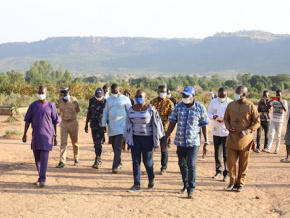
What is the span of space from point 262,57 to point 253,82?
441 ft

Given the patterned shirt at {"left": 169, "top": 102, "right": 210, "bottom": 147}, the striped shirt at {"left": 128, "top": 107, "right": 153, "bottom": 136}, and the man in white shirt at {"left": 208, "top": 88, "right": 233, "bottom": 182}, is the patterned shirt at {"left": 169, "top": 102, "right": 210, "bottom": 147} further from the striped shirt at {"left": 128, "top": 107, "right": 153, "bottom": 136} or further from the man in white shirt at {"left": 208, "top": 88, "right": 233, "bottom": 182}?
the man in white shirt at {"left": 208, "top": 88, "right": 233, "bottom": 182}

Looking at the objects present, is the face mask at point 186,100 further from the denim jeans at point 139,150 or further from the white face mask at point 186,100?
the denim jeans at point 139,150

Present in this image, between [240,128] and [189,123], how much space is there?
975mm

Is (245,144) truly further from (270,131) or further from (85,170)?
(270,131)

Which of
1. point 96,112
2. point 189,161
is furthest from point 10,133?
point 189,161

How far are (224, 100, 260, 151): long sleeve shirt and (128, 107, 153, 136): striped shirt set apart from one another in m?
1.41

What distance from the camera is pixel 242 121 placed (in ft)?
23.0

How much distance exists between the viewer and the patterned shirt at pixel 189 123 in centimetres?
669

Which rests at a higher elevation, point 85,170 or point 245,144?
point 245,144

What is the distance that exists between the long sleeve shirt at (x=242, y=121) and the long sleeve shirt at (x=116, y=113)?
220cm

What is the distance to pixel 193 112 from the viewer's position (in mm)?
6734

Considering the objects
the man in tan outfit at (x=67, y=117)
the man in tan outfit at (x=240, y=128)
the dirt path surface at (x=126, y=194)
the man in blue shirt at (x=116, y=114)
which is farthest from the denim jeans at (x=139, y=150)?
the man in tan outfit at (x=67, y=117)

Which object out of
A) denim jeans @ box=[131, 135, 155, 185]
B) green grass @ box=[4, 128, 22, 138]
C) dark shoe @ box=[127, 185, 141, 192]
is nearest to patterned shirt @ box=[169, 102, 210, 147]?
→ denim jeans @ box=[131, 135, 155, 185]

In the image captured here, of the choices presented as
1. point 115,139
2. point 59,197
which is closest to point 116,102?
point 115,139
